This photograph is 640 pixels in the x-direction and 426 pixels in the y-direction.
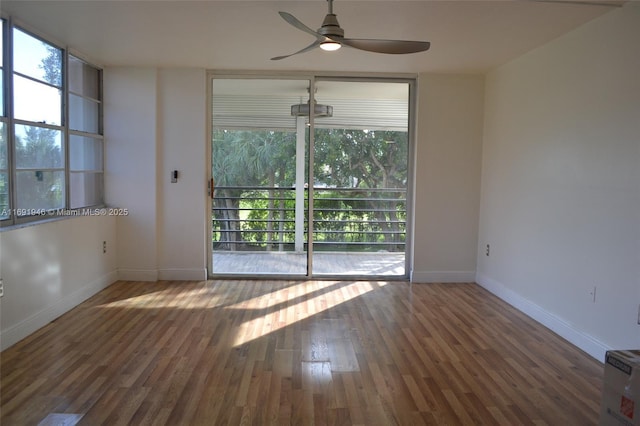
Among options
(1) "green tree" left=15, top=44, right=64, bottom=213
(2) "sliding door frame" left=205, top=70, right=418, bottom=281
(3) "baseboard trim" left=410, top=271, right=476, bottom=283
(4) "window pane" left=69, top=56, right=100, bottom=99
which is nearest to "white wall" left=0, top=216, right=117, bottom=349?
(1) "green tree" left=15, top=44, right=64, bottom=213

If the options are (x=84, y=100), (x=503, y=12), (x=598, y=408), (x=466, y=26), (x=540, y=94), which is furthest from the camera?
(x=84, y=100)

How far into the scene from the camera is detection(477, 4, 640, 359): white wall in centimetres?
299

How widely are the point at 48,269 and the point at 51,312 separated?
358mm

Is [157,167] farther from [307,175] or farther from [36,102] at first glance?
[307,175]

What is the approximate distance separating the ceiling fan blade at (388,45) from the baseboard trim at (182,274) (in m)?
3.36

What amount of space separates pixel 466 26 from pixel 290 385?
2.80 m

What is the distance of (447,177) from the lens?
17.3 ft

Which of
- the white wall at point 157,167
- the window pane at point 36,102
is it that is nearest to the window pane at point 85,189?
the white wall at point 157,167

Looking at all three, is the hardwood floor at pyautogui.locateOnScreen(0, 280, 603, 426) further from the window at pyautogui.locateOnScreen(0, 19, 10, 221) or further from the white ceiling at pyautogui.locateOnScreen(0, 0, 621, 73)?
the white ceiling at pyautogui.locateOnScreen(0, 0, 621, 73)

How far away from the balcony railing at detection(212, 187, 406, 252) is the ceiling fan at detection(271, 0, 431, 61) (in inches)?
104

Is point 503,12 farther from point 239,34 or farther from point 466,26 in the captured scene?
point 239,34

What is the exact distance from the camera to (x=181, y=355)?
3.17 meters


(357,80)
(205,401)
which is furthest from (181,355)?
(357,80)

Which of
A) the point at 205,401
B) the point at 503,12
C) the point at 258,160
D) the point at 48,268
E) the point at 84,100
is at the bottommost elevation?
the point at 205,401
